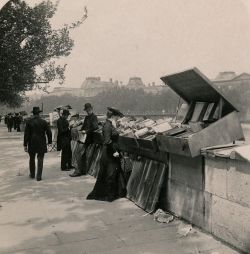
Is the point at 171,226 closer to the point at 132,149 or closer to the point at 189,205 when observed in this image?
the point at 189,205

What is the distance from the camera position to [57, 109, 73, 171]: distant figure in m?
11.7

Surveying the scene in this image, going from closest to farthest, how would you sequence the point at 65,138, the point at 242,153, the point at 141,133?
1. the point at 242,153
2. the point at 141,133
3. the point at 65,138

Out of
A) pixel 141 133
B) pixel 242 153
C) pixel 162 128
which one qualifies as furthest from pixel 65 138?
pixel 242 153

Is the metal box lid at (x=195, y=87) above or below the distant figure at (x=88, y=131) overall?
above

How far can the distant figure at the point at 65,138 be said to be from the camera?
1168cm

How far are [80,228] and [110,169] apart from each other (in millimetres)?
2022

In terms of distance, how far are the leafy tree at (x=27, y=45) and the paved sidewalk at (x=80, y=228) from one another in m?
17.1

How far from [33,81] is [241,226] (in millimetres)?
25855

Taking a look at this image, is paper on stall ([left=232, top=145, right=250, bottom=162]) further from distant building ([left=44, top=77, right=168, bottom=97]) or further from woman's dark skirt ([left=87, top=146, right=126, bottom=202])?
distant building ([left=44, top=77, right=168, bottom=97])

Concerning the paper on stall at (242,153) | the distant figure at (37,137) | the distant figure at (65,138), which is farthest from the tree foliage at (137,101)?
the paper on stall at (242,153)

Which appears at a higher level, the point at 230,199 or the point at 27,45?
the point at 27,45

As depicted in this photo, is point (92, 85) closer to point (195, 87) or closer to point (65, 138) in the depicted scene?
point (65, 138)

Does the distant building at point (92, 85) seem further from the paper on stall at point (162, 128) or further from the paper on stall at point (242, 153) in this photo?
the paper on stall at point (242, 153)

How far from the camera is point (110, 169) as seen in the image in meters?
7.91
